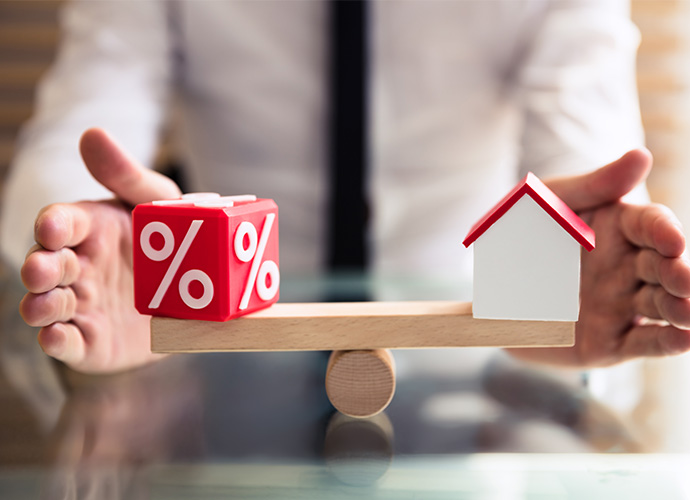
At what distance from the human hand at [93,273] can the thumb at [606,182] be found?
1.57 ft

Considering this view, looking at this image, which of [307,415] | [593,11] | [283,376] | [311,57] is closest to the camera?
[307,415]

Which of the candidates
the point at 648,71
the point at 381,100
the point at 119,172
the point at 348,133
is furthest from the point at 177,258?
the point at 648,71

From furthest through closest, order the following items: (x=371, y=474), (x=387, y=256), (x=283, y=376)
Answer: (x=387, y=256)
(x=283, y=376)
(x=371, y=474)

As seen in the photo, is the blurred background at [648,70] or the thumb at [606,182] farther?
the blurred background at [648,70]

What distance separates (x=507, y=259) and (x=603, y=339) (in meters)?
0.19

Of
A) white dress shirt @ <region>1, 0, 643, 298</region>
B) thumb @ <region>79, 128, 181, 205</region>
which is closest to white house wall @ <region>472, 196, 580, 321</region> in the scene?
thumb @ <region>79, 128, 181, 205</region>

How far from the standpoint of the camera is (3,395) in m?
0.70

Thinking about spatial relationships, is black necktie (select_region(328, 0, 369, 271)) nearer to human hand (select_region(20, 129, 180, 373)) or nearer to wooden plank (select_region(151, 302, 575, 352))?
human hand (select_region(20, 129, 180, 373))

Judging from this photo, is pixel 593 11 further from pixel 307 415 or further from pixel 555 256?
pixel 307 415

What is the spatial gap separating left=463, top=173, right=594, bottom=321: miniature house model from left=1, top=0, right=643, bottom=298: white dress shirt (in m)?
0.54

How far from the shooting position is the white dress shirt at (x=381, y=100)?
3.84 ft

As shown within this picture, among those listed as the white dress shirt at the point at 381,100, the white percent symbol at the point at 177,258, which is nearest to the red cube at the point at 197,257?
the white percent symbol at the point at 177,258

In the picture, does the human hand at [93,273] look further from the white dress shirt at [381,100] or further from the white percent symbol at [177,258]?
the white dress shirt at [381,100]

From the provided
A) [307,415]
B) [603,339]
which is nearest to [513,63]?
[603,339]
